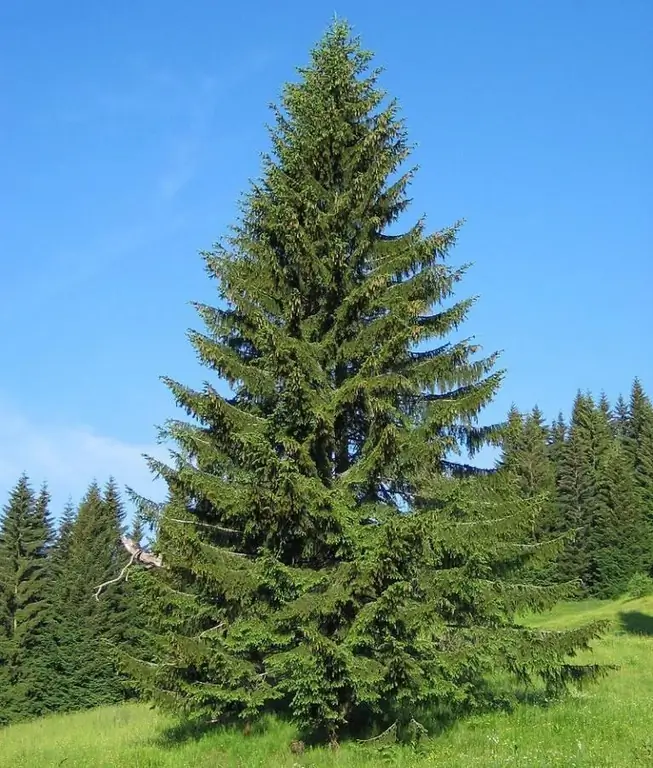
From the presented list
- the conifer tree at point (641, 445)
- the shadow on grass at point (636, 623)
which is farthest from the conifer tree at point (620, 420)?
the shadow on grass at point (636, 623)

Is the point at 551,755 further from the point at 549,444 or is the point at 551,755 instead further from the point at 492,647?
the point at 549,444

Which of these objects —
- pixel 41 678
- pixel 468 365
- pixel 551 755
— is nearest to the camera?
pixel 551 755

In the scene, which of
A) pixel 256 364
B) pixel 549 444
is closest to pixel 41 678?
pixel 256 364

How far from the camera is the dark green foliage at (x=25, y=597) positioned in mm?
48094

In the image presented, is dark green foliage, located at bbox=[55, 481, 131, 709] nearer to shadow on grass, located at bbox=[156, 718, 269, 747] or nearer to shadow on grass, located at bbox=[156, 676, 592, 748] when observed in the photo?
shadow on grass, located at bbox=[156, 718, 269, 747]

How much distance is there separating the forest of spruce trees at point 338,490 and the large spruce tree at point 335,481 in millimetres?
39

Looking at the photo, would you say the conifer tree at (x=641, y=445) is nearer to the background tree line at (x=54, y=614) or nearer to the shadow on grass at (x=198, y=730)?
the background tree line at (x=54, y=614)

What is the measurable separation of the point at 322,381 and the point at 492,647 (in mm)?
4718

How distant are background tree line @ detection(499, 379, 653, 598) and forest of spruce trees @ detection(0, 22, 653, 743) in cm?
3606

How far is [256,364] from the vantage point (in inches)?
512

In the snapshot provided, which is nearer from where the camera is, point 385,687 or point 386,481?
point 385,687

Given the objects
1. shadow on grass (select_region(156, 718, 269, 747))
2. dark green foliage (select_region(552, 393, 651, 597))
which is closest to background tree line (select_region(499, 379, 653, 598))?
dark green foliage (select_region(552, 393, 651, 597))

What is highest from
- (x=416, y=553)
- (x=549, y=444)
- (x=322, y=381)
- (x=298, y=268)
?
(x=549, y=444)

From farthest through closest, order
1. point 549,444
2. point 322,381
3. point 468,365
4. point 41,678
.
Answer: point 549,444 → point 41,678 → point 468,365 → point 322,381
